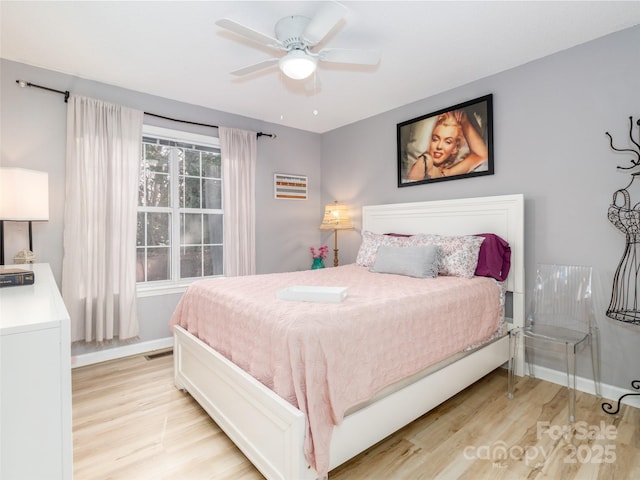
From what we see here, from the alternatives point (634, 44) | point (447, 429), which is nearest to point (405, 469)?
point (447, 429)

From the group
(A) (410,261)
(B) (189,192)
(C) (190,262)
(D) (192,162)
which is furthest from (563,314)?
(D) (192,162)

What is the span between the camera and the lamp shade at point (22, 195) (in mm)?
2291

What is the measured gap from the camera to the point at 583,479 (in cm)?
160

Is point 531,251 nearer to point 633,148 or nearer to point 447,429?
point 633,148

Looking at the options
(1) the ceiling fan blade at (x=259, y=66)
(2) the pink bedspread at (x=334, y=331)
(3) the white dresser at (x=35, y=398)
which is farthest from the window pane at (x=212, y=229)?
(3) the white dresser at (x=35, y=398)

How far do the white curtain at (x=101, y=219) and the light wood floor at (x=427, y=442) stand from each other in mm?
751

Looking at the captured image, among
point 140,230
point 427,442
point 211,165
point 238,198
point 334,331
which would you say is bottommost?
point 427,442

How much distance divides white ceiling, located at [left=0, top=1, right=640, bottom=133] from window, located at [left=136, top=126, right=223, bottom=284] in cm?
53

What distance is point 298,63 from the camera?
209 cm

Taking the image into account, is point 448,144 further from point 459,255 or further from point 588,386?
point 588,386

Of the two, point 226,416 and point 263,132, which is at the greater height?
point 263,132

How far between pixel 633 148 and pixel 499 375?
1.94 meters

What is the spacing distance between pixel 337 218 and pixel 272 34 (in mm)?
2277

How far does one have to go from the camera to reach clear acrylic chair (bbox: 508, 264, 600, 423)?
235cm
